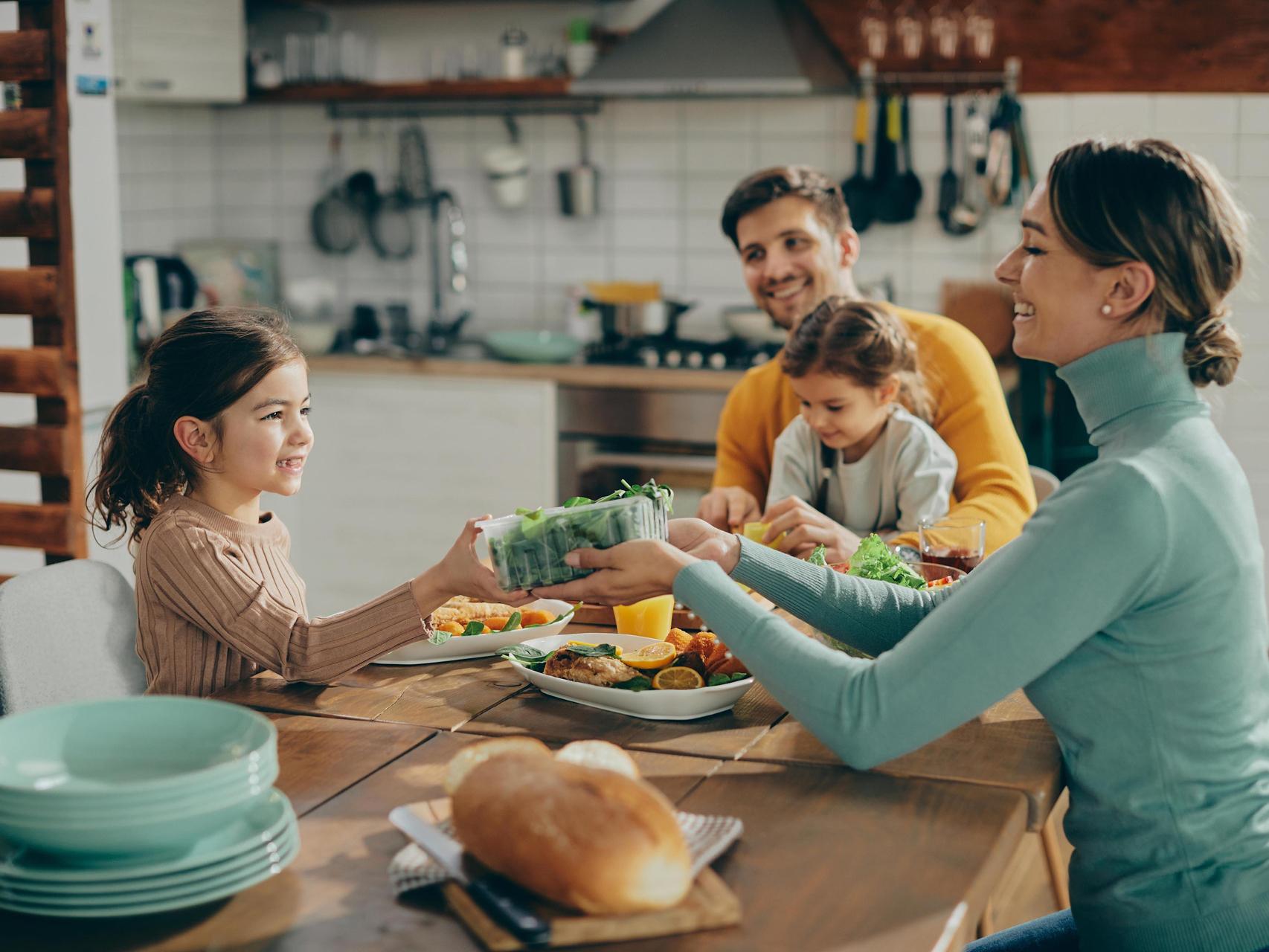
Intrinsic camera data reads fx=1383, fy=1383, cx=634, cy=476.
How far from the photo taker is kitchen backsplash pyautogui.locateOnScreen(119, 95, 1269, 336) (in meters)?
4.05

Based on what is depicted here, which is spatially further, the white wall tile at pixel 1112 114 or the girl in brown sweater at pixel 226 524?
the white wall tile at pixel 1112 114

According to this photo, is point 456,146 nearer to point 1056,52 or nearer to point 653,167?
point 653,167

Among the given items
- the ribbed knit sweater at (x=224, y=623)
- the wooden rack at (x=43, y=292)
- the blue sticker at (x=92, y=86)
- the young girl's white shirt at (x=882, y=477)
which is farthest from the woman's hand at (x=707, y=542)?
the blue sticker at (x=92, y=86)

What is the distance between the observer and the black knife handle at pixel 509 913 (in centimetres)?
96

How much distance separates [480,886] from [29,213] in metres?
2.23

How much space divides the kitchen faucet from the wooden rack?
1855 millimetres

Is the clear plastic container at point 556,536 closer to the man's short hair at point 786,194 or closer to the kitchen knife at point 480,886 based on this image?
the kitchen knife at point 480,886

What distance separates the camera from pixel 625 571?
4.68 ft

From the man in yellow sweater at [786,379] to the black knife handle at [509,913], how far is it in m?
1.37

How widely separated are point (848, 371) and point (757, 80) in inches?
74.4

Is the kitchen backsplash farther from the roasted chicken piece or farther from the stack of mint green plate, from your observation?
Answer: the stack of mint green plate

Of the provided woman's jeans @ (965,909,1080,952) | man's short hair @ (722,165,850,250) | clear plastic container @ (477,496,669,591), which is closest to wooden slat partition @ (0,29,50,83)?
man's short hair @ (722,165,850,250)

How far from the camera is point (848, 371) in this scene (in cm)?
229

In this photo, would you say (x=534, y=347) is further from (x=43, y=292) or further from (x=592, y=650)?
(x=592, y=650)
